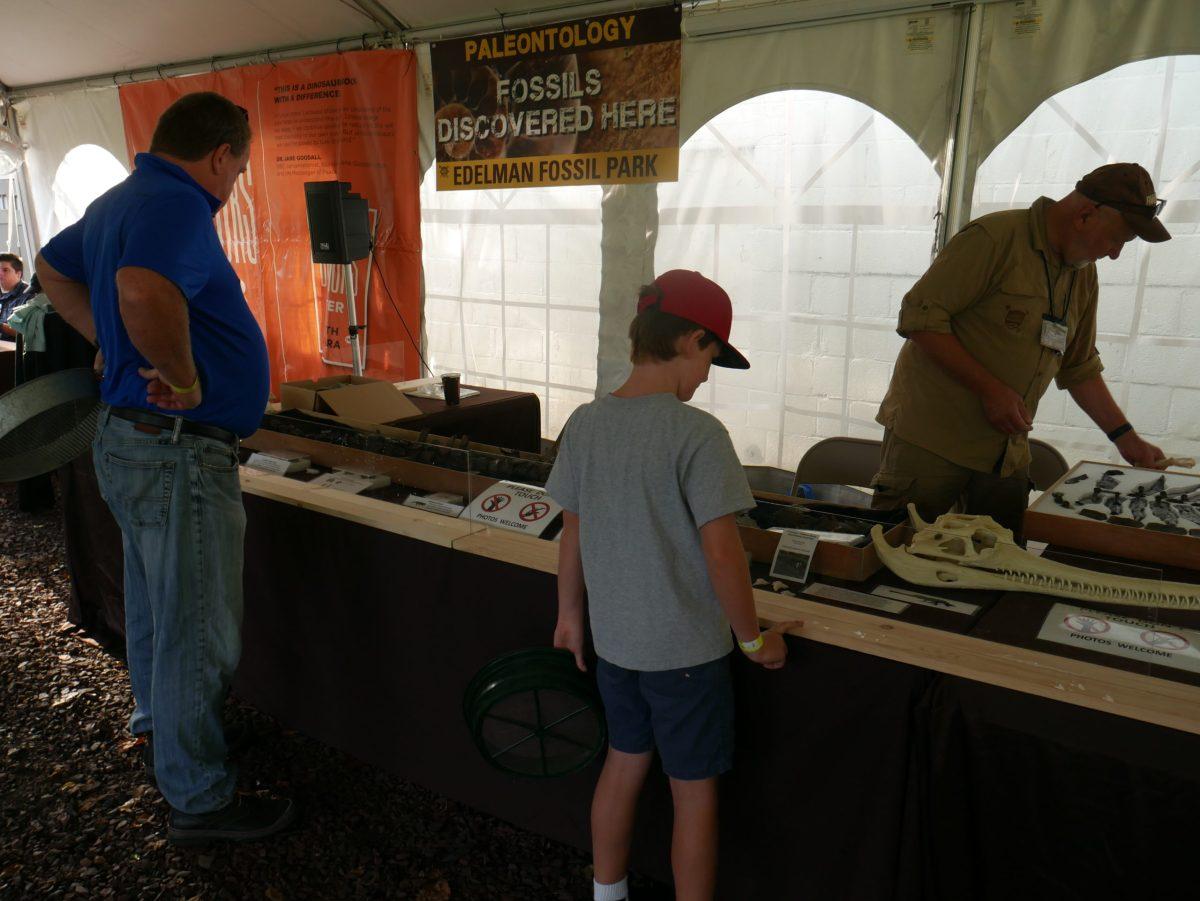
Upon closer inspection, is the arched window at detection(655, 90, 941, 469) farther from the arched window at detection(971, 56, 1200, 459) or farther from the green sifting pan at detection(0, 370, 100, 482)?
the green sifting pan at detection(0, 370, 100, 482)

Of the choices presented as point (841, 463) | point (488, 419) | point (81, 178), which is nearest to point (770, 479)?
point (841, 463)

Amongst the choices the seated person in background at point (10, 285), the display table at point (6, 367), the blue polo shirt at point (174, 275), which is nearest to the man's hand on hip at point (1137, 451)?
the blue polo shirt at point (174, 275)

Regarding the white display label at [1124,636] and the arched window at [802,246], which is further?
the arched window at [802,246]

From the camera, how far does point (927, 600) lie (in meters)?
1.38

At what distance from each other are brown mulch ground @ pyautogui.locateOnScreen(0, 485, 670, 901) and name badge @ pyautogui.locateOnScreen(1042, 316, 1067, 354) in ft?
5.13

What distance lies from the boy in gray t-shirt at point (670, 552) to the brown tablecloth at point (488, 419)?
1636 millimetres

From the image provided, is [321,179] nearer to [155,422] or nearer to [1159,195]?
[155,422]

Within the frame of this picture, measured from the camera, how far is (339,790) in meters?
2.01

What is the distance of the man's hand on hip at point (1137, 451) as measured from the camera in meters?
2.00

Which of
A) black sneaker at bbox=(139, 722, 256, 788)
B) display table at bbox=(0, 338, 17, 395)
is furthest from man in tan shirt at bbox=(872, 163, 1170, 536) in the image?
display table at bbox=(0, 338, 17, 395)

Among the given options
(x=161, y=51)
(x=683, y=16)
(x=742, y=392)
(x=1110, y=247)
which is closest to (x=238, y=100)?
(x=161, y=51)

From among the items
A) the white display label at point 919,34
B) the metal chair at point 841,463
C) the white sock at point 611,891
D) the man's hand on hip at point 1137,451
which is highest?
the white display label at point 919,34

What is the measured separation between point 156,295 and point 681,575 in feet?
3.51

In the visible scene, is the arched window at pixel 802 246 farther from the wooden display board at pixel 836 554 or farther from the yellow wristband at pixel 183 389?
the yellow wristband at pixel 183 389
